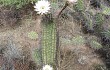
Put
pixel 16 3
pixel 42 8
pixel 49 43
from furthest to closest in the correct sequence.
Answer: pixel 16 3
pixel 49 43
pixel 42 8

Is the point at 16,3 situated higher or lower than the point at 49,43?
higher

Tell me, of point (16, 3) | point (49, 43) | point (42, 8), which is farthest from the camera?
point (16, 3)

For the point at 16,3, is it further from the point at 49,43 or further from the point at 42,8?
the point at 42,8

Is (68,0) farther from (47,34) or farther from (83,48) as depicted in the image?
(83,48)

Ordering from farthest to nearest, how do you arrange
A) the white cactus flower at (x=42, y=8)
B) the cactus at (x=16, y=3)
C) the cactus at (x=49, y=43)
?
the cactus at (x=16, y=3) < the cactus at (x=49, y=43) < the white cactus flower at (x=42, y=8)

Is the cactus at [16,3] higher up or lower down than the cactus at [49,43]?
higher up

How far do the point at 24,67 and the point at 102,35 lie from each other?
139 centimetres

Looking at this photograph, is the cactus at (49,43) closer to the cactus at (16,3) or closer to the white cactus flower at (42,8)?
the white cactus flower at (42,8)

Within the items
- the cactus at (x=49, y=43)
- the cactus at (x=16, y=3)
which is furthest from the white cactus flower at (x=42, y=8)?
the cactus at (x=16, y=3)

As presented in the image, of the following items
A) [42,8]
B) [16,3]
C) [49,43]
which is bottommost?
[49,43]

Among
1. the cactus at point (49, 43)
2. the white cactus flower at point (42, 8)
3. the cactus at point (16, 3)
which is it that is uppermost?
the cactus at point (16, 3)

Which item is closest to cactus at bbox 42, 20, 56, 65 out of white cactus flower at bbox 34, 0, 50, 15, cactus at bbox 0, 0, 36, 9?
white cactus flower at bbox 34, 0, 50, 15

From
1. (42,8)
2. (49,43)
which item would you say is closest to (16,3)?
(49,43)

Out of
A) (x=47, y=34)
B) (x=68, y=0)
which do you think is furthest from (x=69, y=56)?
(x=68, y=0)
